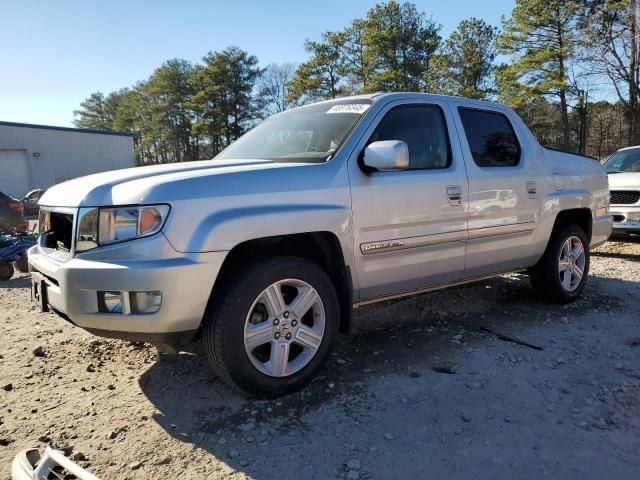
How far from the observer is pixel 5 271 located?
7.11m

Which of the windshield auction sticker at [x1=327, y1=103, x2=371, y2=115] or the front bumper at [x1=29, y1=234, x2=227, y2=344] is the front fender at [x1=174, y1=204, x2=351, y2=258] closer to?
the front bumper at [x1=29, y1=234, x2=227, y2=344]

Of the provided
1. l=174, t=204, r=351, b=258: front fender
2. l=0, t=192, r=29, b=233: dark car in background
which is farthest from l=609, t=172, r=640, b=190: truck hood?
l=0, t=192, r=29, b=233: dark car in background

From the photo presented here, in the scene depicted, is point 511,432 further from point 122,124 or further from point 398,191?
Result: point 122,124

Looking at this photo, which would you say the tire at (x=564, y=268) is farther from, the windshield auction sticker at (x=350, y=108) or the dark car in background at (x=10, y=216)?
the dark car in background at (x=10, y=216)

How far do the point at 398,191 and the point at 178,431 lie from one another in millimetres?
2005

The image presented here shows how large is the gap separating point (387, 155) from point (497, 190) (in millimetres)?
1418

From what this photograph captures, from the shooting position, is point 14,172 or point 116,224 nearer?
point 116,224

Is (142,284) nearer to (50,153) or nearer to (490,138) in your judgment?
(490,138)

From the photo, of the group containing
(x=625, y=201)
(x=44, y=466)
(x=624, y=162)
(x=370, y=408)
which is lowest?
(x=370, y=408)

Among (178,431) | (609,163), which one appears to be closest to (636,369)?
(178,431)

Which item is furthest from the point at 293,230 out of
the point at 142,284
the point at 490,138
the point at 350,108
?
the point at 490,138

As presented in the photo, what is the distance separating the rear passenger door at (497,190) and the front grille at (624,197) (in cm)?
447

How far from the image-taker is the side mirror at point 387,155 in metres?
3.04

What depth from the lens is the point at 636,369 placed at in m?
3.29
